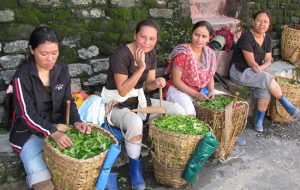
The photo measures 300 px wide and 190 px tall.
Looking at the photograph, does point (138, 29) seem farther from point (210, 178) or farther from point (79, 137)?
point (210, 178)

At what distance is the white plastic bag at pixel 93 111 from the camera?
3469 millimetres

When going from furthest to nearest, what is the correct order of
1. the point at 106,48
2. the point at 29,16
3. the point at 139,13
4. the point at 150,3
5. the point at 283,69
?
1. the point at 283,69
2. the point at 150,3
3. the point at 139,13
4. the point at 106,48
5. the point at 29,16

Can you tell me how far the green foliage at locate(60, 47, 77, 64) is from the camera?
167 inches

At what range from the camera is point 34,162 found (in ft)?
9.28

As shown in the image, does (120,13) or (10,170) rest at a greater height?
(120,13)

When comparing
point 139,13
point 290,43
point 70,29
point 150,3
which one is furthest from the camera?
point 290,43

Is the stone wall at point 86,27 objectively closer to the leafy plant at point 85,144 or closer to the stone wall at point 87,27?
the stone wall at point 87,27

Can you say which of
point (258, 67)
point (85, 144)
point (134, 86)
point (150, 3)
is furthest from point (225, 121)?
point (150, 3)

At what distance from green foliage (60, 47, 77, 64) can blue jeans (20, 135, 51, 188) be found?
1.52 m

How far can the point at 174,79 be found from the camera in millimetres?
4227

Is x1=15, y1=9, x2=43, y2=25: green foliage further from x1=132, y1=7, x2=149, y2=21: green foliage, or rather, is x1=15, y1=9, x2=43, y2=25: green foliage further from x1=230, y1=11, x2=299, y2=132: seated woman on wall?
x1=230, y1=11, x2=299, y2=132: seated woman on wall

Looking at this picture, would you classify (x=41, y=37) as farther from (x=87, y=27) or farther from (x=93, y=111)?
(x=87, y=27)

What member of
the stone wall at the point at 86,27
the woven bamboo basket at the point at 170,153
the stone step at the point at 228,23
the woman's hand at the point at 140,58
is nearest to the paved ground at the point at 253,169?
the woven bamboo basket at the point at 170,153

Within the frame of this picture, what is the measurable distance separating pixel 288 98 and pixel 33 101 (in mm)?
3642
